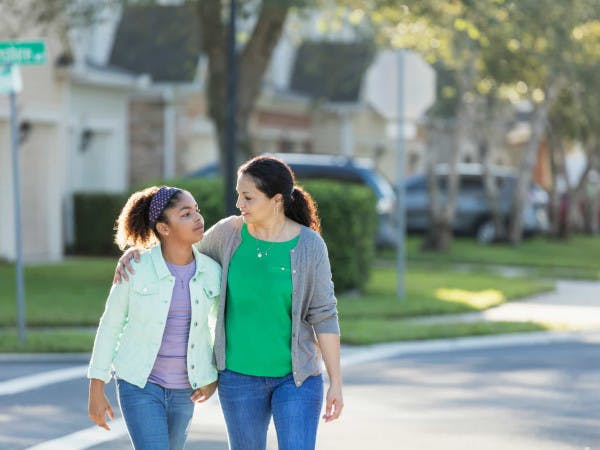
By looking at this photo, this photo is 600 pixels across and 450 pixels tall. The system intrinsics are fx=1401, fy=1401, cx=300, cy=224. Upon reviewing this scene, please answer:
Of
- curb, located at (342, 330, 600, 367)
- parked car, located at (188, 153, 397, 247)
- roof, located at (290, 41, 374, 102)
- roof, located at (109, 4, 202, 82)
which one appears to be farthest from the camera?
roof, located at (290, 41, 374, 102)

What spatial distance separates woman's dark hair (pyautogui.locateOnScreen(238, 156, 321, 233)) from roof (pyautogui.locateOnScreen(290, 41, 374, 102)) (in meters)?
20.2

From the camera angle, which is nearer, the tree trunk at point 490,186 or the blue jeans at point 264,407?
the blue jeans at point 264,407

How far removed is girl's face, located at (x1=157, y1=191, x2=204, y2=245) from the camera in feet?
17.3

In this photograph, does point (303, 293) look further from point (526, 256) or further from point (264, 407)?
point (526, 256)

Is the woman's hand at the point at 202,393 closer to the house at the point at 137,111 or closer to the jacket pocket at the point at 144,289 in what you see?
the jacket pocket at the point at 144,289

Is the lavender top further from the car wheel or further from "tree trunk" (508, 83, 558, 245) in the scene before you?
the car wheel

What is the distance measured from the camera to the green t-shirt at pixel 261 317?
522 centimetres

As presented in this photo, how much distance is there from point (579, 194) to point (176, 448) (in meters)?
33.1

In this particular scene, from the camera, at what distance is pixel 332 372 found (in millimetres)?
5305

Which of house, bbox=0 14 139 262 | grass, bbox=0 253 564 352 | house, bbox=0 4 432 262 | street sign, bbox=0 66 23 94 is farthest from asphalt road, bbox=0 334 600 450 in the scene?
house, bbox=0 14 139 262

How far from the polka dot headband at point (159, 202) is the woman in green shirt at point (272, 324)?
7.2 inches

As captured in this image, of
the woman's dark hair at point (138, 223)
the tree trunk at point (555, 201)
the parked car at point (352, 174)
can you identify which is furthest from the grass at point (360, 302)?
the tree trunk at point (555, 201)

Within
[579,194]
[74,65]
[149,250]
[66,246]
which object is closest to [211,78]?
[74,65]

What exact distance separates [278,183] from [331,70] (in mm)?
26208
